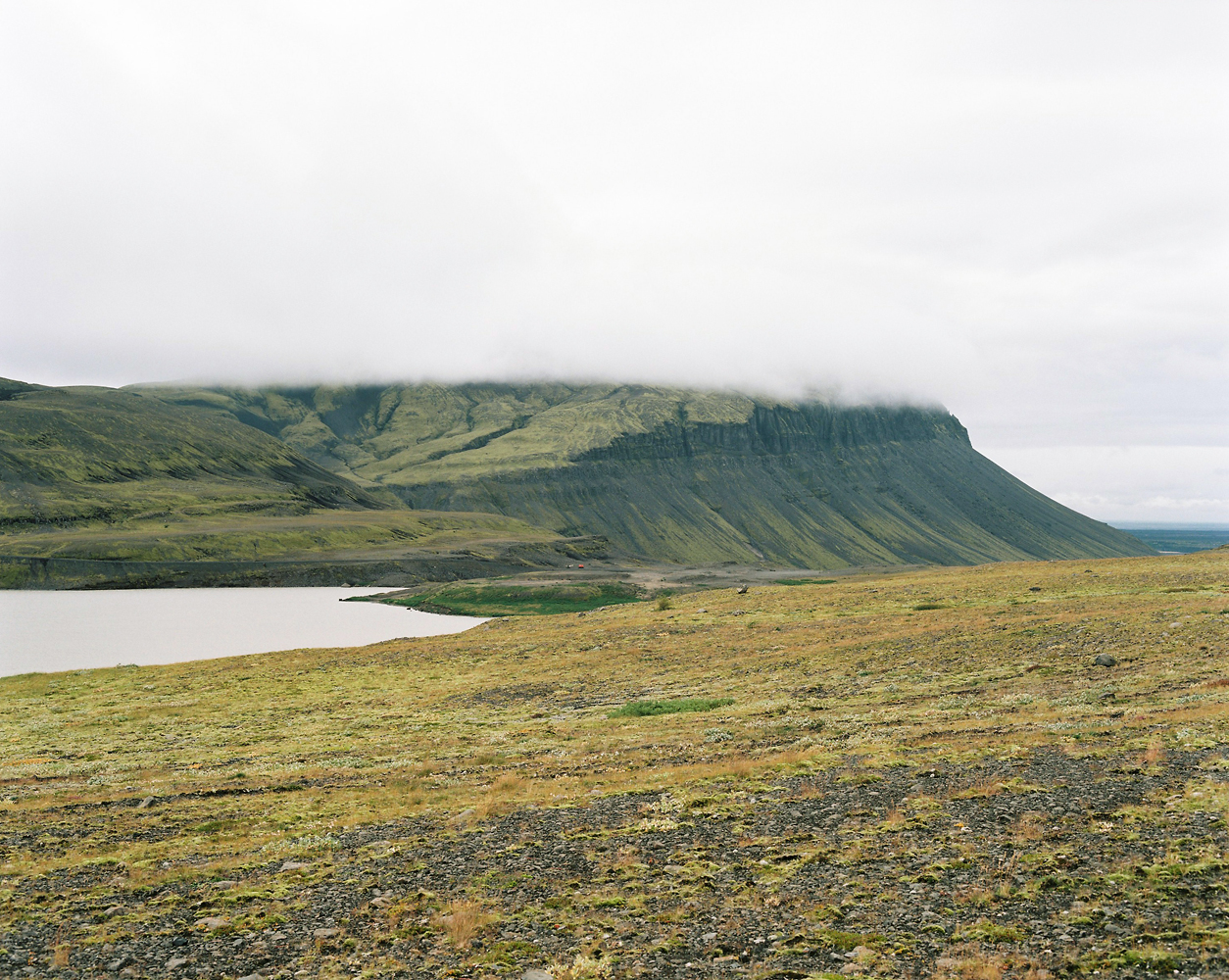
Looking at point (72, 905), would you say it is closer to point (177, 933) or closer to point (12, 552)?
point (177, 933)

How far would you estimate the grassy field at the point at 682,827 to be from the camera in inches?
479

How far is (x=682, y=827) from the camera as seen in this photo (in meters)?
17.8

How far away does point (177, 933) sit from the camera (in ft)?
45.7

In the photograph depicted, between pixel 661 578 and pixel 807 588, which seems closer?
pixel 807 588

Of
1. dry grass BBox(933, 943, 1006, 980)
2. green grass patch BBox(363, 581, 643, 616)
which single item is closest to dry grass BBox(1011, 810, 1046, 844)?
dry grass BBox(933, 943, 1006, 980)

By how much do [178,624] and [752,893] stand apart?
12882 centimetres

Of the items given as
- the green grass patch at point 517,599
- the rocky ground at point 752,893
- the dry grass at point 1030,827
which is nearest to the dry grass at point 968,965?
the rocky ground at point 752,893

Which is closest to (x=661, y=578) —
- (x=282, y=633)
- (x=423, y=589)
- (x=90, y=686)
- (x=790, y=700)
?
(x=423, y=589)

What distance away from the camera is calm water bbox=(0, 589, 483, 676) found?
88375mm

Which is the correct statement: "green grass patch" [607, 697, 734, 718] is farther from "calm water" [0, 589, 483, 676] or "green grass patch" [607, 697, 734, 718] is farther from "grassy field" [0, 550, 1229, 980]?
"calm water" [0, 589, 483, 676]

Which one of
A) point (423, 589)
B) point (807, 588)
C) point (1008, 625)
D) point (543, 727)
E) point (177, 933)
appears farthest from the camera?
point (423, 589)

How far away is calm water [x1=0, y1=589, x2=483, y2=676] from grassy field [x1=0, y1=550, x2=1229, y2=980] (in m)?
52.5

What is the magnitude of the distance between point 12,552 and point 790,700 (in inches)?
8739

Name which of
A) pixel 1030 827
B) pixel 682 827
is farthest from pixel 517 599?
pixel 1030 827
